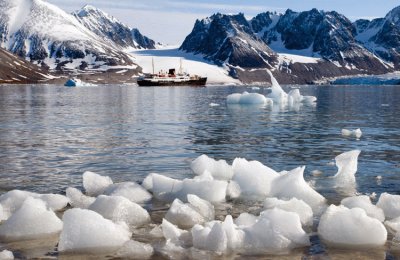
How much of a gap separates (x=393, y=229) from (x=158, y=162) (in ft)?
32.0

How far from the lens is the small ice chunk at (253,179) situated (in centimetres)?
1240

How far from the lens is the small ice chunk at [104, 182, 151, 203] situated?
11.8 meters

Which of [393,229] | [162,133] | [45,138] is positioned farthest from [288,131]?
[393,229]

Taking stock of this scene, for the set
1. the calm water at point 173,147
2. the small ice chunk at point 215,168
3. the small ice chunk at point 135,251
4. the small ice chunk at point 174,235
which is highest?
the small ice chunk at point 215,168

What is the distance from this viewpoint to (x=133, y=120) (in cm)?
3566

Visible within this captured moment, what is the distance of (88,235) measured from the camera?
859 centimetres

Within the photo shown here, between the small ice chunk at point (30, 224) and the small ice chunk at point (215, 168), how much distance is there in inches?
220

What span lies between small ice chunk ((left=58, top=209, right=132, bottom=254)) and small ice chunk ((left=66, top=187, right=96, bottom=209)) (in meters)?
2.36

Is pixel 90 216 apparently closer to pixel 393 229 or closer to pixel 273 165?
pixel 393 229

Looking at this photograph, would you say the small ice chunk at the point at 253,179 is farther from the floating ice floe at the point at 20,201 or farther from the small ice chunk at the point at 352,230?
the floating ice floe at the point at 20,201

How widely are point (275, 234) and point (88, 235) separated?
343 cm

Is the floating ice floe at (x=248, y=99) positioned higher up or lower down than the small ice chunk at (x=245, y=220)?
higher up

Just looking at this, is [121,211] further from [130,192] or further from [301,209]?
[301,209]

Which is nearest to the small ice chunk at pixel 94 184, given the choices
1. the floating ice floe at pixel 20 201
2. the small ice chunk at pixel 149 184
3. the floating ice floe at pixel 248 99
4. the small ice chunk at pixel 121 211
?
the small ice chunk at pixel 149 184
